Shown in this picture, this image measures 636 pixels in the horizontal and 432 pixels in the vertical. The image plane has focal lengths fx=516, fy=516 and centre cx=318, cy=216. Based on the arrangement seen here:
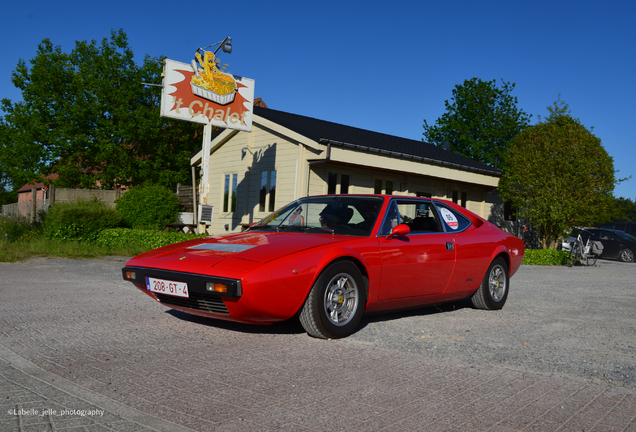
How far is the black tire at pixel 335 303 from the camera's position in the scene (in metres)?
4.47

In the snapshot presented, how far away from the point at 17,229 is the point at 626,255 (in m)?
24.9

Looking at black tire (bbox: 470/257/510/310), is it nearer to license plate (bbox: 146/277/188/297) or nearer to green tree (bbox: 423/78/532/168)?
license plate (bbox: 146/277/188/297)

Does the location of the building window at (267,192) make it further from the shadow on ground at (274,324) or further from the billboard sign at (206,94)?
the shadow on ground at (274,324)

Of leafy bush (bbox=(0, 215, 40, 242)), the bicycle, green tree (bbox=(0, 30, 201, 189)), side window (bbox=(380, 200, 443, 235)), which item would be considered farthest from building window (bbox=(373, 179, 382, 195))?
green tree (bbox=(0, 30, 201, 189))

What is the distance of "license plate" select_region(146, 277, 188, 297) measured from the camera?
4383 millimetres

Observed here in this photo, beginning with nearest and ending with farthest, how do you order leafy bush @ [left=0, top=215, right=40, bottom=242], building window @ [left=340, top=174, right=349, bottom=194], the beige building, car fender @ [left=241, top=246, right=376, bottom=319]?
car fender @ [left=241, top=246, right=376, bottom=319]
leafy bush @ [left=0, top=215, right=40, bottom=242]
the beige building
building window @ [left=340, top=174, right=349, bottom=194]

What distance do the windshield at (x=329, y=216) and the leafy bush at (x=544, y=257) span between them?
13276 millimetres

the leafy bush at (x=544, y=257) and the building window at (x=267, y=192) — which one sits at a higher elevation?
the building window at (x=267, y=192)

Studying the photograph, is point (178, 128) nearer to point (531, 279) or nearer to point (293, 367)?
point (531, 279)

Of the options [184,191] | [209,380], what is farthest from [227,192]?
[209,380]

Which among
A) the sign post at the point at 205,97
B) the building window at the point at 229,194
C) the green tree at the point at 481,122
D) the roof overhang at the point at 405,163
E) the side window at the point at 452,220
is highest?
the green tree at the point at 481,122

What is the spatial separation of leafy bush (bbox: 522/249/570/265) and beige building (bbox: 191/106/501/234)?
3.84m

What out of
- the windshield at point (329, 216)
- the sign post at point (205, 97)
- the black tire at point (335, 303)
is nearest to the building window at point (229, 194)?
the sign post at point (205, 97)

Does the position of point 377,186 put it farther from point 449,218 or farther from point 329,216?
point 329,216
